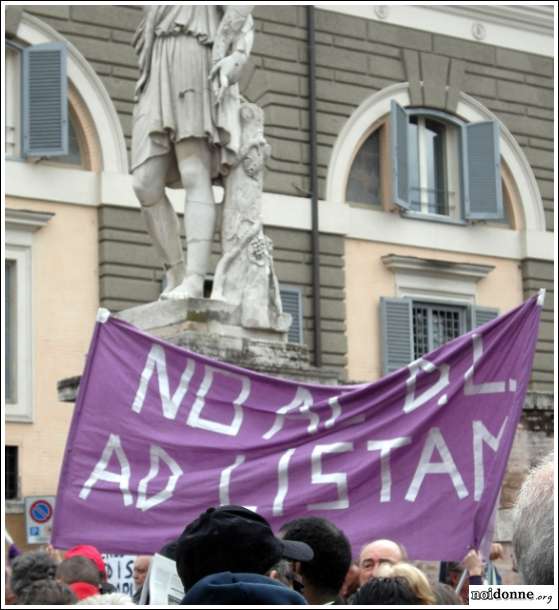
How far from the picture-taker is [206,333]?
1164 centimetres

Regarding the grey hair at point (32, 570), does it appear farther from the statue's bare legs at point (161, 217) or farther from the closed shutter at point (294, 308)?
the closed shutter at point (294, 308)

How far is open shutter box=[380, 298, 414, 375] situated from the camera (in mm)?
27984

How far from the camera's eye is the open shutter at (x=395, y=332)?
28.0m

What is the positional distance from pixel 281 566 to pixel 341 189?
71.4 feet

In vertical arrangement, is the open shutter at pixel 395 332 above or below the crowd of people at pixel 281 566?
above

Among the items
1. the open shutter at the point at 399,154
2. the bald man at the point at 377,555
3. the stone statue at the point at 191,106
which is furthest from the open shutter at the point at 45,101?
the bald man at the point at 377,555

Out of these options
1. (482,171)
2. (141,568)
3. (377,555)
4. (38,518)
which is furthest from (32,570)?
(482,171)

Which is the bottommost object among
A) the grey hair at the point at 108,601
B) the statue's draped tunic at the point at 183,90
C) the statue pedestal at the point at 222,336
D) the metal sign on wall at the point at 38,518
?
the metal sign on wall at the point at 38,518

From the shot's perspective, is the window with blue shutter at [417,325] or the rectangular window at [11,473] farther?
the window with blue shutter at [417,325]

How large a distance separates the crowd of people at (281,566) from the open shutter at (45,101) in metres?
16.0

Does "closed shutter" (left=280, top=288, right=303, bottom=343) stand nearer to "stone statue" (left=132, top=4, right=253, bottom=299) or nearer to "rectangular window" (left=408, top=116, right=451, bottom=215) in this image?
"rectangular window" (left=408, top=116, right=451, bottom=215)

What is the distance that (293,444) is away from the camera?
30.2 ft

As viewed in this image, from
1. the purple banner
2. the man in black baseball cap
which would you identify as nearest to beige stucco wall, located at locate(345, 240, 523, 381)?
the purple banner

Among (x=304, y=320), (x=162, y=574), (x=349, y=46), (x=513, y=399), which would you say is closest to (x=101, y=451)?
(x=513, y=399)
